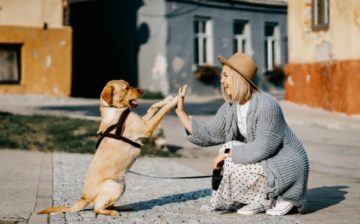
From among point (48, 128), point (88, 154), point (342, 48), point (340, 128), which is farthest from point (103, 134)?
point (342, 48)

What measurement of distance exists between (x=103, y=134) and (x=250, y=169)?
126 cm

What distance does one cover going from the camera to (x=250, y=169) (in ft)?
18.2

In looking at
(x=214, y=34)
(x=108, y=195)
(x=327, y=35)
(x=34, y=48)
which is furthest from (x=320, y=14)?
(x=108, y=195)

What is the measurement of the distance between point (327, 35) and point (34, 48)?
32.7 feet

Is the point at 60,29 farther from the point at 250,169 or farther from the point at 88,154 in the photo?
the point at 250,169

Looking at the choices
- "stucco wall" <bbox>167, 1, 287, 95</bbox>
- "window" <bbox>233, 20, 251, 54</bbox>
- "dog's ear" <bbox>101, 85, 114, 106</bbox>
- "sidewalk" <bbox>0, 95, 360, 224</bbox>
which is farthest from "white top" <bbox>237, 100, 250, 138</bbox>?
"window" <bbox>233, 20, 251, 54</bbox>

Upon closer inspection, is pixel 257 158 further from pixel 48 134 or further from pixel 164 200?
pixel 48 134

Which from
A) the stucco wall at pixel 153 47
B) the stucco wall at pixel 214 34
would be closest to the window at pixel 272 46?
the stucco wall at pixel 214 34

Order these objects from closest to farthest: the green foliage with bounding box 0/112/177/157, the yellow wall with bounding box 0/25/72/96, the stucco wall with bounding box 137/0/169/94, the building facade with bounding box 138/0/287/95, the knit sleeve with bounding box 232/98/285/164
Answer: the knit sleeve with bounding box 232/98/285/164
the green foliage with bounding box 0/112/177/157
the yellow wall with bounding box 0/25/72/96
the stucco wall with bounding box 137/0/169/94
the building facade with bounding box 138/0/287/95

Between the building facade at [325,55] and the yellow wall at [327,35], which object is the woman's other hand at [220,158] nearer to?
the building facade at [325,55]

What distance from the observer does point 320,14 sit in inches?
631

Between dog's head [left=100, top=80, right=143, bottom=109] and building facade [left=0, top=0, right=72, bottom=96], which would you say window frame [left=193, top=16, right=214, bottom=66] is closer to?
building facade [left=0, top=0, right=72, bottom=96]

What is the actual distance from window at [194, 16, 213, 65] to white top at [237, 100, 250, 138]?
777 inches

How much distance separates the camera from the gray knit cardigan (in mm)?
5492
